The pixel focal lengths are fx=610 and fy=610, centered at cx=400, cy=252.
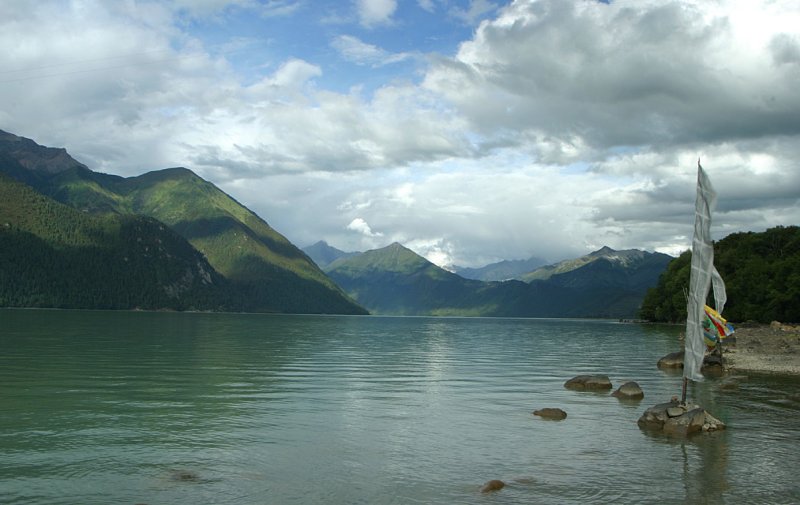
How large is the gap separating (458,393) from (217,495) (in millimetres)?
30800

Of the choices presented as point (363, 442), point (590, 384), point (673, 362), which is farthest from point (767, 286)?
point (363, 442)

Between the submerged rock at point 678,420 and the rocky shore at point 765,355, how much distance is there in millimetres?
38849

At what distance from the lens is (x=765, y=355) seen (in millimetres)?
81188

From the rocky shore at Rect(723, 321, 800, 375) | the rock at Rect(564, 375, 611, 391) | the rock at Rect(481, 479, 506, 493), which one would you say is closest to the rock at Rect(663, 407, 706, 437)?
the rock at Rect(481, 479, 506, 493)

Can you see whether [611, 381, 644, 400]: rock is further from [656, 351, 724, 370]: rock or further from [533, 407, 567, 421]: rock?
[656, 351, 724, 370]: rock

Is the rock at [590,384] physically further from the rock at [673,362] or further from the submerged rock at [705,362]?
the rock at [673,362]

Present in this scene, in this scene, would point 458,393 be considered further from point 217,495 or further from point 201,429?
point 217,495

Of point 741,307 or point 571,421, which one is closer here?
point 571,421

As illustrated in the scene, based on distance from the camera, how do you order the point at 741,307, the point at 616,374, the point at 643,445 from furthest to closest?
the point at 741,307
the point at 616,374
the point at 643,445

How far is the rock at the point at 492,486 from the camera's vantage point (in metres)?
23.5

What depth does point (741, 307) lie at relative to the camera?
592 ft

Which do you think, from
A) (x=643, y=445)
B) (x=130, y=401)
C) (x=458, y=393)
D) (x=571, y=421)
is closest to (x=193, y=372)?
(x=130, y=401)

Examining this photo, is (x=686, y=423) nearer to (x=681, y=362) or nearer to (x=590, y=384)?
(x=590, y=384)

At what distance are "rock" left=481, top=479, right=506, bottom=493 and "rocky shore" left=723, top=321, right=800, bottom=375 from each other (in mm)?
57301
